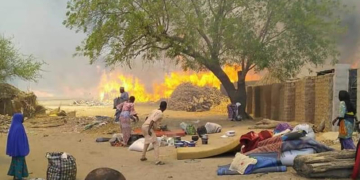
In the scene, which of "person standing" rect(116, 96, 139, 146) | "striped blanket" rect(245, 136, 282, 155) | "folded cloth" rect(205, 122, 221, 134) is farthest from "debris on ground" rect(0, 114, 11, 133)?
"striped blanket" rect(245, 136, 282, 155)

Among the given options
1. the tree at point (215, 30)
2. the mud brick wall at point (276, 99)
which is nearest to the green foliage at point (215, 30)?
the tree at point (215, 30)

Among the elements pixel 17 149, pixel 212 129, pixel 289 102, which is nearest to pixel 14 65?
pixel 212 129

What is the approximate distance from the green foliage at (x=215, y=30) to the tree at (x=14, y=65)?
16.0ft

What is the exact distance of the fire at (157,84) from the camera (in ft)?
120

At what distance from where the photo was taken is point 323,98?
12.9 m

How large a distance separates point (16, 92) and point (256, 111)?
1333cm

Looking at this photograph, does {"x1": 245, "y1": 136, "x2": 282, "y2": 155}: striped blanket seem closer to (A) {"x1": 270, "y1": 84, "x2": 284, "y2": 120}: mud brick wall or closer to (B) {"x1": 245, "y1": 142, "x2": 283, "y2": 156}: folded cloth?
(B) {"x1": 245, "y1": 142, "x2": 283, "y2": 156}: folded cloth

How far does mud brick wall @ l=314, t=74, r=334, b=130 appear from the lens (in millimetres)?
12211

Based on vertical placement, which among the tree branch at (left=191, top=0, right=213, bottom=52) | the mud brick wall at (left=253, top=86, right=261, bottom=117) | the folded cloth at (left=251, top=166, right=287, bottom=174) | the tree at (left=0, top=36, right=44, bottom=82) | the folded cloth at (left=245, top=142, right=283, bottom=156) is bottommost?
the folded cloth at (left=251, top=166, right=287, bottom=174)

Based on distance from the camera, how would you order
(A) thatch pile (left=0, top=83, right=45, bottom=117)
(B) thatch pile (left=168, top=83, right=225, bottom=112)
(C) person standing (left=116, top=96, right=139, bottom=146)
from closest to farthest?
1. (C) person standing (left=116, top=96, right=139, bottom=146)
2. (A) thatch pile (left=0, top=83, right=45, bottom=117)
3. (B) thatch pile (left=168, top=83, right=225, bottom=112)

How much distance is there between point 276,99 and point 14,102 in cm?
1370

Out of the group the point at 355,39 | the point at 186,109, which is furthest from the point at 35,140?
the point at 355,39

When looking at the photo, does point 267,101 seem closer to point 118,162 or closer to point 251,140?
point 251,140

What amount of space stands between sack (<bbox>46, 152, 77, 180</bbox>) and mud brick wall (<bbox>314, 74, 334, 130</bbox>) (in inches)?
333
